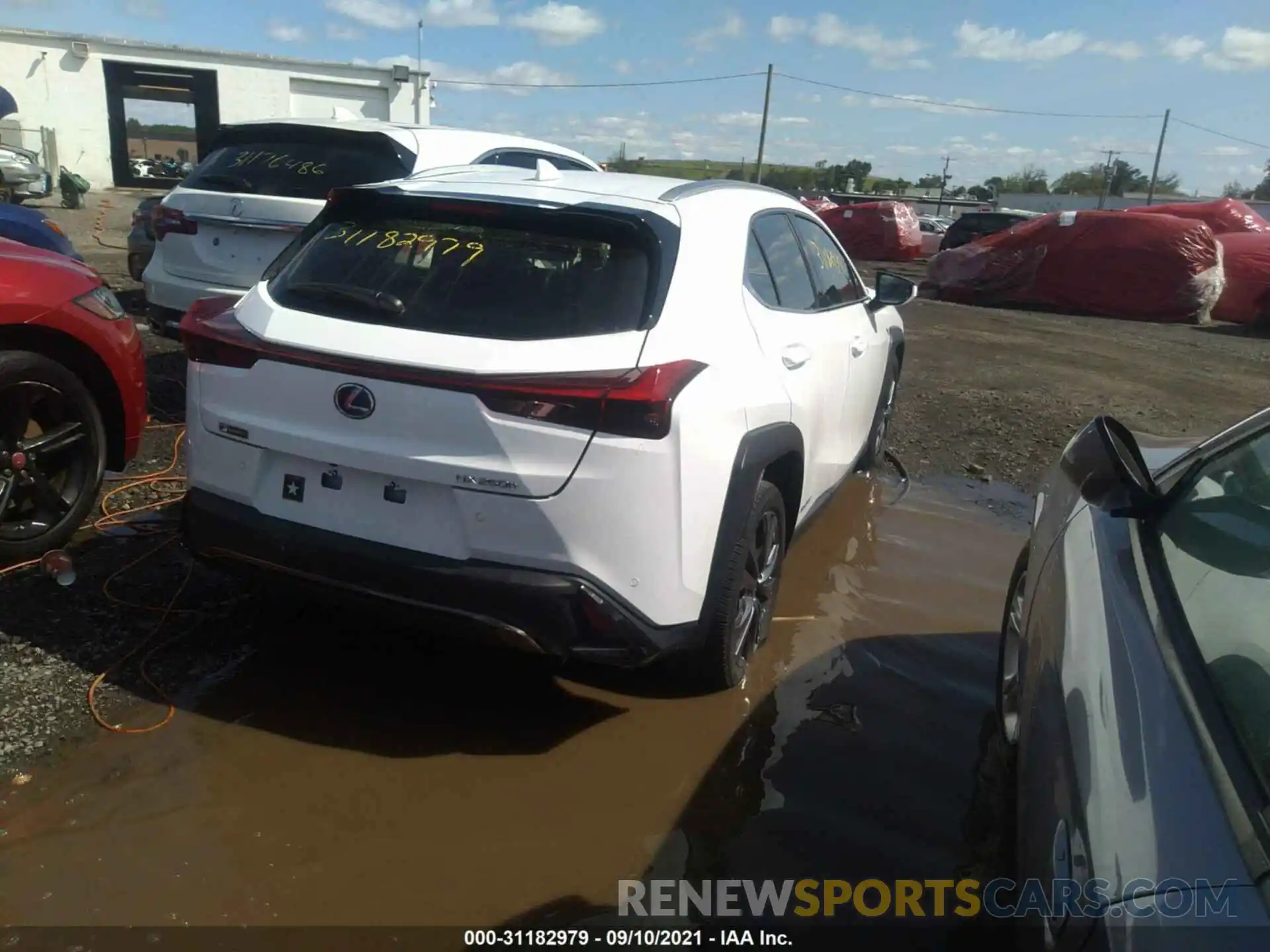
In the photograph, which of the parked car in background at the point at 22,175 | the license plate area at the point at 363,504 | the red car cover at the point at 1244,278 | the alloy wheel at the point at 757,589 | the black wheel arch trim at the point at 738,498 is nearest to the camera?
the license plate area at the point at 363,504

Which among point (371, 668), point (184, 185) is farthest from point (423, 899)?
point (184, 185)

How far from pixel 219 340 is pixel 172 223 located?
3.83 meters

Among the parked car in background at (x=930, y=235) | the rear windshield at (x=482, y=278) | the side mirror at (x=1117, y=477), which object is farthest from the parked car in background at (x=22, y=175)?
the parked car in background at (x=930, y=235)

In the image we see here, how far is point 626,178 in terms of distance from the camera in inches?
152

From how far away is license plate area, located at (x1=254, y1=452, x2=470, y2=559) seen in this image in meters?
2.78

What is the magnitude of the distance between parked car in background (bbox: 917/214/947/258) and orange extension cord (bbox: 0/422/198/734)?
84.0 ft

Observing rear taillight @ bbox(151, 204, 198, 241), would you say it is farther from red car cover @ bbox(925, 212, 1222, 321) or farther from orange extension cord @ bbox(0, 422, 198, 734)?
red car cover @ bbox(925, 212, 1222, 321)

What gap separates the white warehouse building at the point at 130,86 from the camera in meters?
25.0

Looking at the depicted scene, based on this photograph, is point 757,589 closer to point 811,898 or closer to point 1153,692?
point 811,898

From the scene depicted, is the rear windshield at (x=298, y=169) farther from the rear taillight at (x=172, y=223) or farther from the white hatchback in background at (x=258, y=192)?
the rear taillight at (x=172, y=223)

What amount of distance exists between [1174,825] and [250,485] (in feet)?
8.42

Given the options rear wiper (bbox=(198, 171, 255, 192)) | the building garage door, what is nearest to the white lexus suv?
rear wiper (bbox=(198, 171, 255, 192))

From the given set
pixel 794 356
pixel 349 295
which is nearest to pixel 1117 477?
pixel 794 356

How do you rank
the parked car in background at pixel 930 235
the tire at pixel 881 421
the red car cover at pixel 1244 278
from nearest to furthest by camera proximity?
the tire at pixel 881 421 < the red car cover at pixel 1244 278 < the parked car in background at pixel 930 235
